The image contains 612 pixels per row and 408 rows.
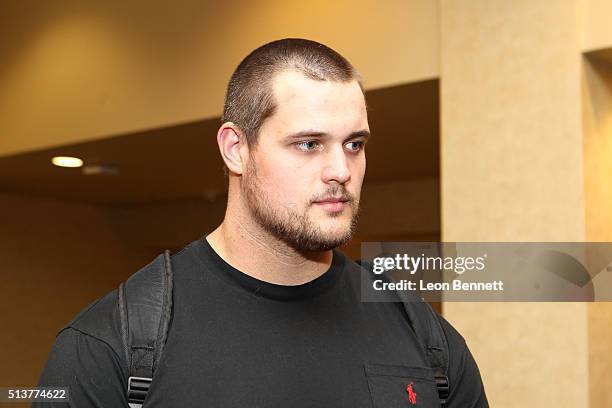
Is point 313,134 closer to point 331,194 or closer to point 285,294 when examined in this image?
point 331,194

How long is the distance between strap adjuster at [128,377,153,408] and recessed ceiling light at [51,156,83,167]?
13.0ft

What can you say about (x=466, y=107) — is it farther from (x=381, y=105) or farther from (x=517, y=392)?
(x=517, y=392)

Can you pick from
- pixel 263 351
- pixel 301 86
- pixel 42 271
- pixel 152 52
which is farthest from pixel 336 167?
pixel 42 271

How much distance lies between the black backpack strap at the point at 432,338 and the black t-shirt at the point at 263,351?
0.02 meters

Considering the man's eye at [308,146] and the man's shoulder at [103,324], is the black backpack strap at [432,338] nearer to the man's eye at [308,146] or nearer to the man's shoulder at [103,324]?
the man's eye at [308,146]

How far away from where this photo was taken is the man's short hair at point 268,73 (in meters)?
1.26

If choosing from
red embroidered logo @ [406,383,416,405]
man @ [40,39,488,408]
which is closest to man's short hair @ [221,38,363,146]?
man @ [40,39,488,408]

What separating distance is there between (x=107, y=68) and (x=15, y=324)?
3635mm

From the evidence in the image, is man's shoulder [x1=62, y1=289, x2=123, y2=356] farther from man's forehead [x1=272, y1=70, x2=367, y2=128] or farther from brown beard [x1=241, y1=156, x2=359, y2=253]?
man's forehead [x1=272, y1=70, x2=367, y2=128]

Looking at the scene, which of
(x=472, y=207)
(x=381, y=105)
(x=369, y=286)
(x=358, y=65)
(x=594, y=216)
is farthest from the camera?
(x=381, y=105)

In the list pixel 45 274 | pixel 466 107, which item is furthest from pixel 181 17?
pixel 45 274

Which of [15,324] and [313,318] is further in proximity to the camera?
[15,324]

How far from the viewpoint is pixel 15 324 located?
23.0 feet

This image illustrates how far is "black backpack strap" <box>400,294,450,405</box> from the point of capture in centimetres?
127
